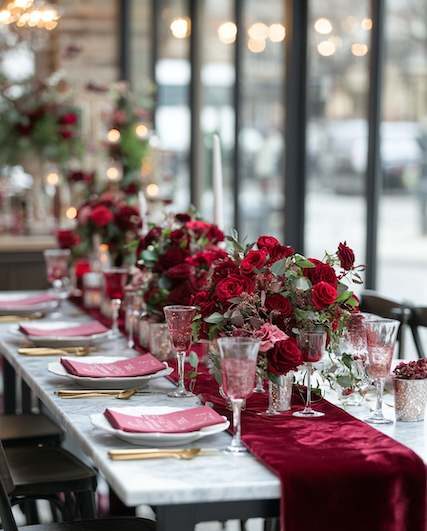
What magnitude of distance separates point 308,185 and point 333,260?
140 inches

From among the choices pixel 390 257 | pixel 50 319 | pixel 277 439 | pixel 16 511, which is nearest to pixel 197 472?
pixel 277 439

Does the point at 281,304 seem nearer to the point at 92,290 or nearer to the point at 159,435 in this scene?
the point at 159,435

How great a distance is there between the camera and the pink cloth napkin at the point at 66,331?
3.68 m

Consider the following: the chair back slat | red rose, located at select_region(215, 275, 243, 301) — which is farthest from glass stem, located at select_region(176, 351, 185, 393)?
the chair back slat

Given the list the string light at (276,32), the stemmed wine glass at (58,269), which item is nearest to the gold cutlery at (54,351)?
the stemmed wine glass at (58,269)

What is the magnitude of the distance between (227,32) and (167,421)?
5.27 metres

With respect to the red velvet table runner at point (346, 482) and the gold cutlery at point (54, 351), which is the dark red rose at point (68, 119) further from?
the red velvet table runner at point (346, 482)

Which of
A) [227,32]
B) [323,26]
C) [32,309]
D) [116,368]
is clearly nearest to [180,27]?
[227,32]

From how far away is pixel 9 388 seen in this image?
435 centimetres

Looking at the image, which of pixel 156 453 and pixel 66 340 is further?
pixel 66 340

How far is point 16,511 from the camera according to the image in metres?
4.75

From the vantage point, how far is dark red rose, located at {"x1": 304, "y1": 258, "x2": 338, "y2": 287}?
101 inches

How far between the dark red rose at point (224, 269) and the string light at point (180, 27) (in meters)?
5.72

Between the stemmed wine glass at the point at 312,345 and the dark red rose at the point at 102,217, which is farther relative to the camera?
the dark red rose at the point at 102,217
